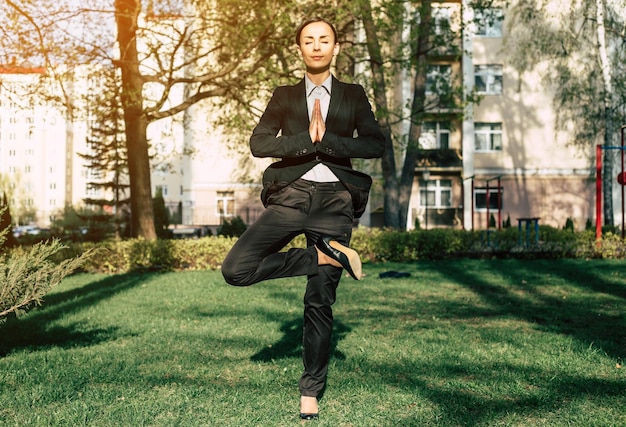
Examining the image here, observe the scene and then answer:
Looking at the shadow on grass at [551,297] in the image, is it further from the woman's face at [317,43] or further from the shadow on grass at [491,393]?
the woman's face at [317,43]

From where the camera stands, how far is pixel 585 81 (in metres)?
26.3

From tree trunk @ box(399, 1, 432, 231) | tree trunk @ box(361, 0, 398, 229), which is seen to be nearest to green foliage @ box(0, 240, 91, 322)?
tree trunk @ box(361, 0, 398, 229)

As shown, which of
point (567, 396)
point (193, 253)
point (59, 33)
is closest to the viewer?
point (567, 396)

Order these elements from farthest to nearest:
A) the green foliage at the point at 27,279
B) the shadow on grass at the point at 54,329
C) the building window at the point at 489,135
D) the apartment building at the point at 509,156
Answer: the building window at the point at 489,135 < the apartment building at the point at 509,156 < the shadow on grass at the point at 54,329 < the green foliage at the point at 27,279

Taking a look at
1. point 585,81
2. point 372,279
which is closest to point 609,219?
point 585,81

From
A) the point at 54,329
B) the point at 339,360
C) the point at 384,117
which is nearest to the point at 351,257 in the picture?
the point at 339,360

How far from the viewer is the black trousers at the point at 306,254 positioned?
384cm

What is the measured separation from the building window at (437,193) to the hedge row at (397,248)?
19.8m

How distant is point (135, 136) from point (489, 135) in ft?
85.3

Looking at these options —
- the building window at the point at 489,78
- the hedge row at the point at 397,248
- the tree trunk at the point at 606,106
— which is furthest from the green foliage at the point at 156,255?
the building window at the point at 489,78

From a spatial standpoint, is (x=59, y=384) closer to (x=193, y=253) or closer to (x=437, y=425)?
(x=437, y=425)

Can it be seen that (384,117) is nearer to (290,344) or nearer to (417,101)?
(417,101)

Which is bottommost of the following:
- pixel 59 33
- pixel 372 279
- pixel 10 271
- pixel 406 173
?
pixel 372 279

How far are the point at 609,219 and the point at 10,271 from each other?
22.5 m
